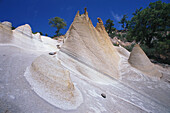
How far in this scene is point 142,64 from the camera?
13.1 feet

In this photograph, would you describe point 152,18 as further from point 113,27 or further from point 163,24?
point 113,27

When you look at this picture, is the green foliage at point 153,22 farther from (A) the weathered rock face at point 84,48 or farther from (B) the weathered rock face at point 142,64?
(A) the weathered rock face at point 84,48

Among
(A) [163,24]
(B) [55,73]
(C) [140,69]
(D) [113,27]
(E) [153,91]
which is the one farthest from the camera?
(D) [113,27]

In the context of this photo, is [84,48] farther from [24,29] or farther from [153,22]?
[153,22]

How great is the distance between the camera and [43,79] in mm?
1185

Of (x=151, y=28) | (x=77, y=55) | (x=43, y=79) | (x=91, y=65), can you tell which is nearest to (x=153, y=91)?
(x=91, y=65)

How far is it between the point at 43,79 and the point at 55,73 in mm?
212

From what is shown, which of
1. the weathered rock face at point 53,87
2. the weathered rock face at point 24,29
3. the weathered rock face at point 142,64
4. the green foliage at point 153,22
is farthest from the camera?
the green foliage at point 153,22

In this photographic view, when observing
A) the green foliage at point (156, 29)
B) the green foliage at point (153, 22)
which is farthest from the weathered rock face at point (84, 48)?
the green foliage at point (153, 22)

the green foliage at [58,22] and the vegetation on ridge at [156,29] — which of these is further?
the green foliage at [58,22]

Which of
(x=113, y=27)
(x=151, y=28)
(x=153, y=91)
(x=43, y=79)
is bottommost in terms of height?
(x=153, y=91)

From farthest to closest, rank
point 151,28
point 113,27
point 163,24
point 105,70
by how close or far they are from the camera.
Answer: point 113,27 → point 151,28 → point 163,24 → point 105,70

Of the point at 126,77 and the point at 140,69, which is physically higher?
the point at 140,69

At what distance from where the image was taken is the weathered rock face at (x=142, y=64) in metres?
3.86
